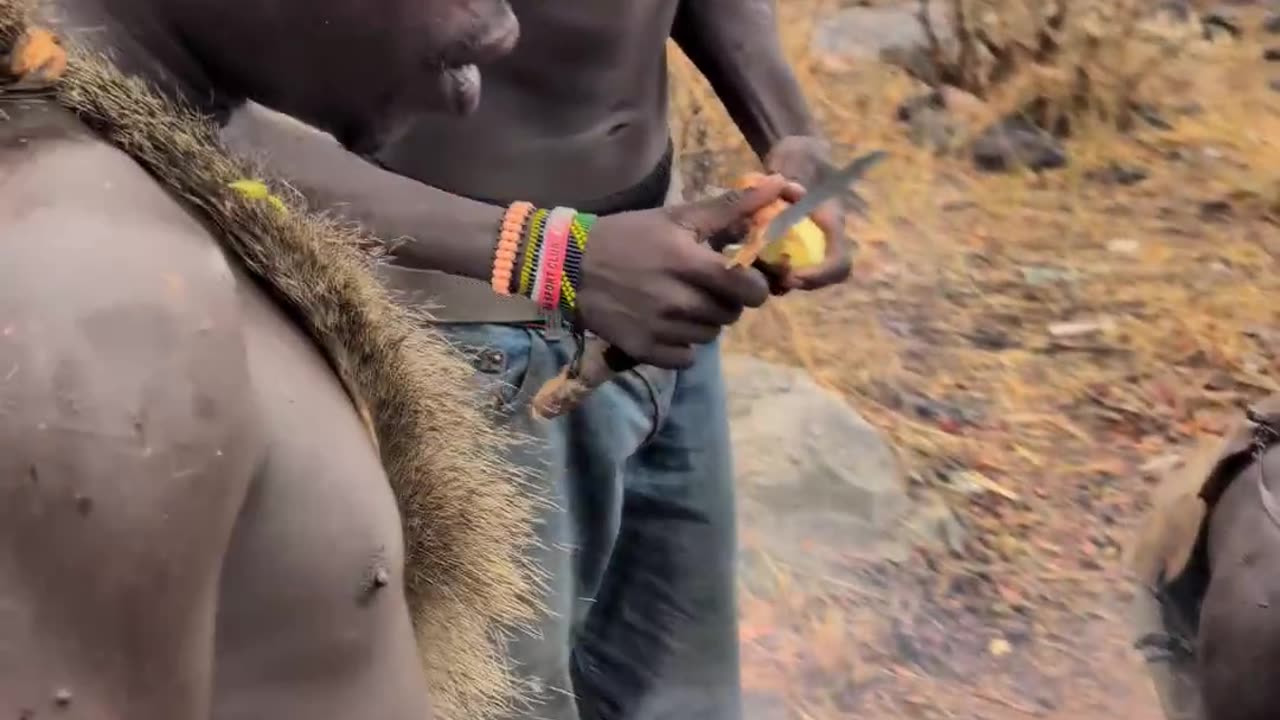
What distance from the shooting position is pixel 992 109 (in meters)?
4.10

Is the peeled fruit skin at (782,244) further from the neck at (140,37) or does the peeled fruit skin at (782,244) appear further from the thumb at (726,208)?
the neck at (140,37)

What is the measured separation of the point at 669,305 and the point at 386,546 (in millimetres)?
412

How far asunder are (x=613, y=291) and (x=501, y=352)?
17cm

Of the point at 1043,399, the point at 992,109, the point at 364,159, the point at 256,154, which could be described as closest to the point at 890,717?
the point at 1043,399

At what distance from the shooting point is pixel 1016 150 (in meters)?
3.98

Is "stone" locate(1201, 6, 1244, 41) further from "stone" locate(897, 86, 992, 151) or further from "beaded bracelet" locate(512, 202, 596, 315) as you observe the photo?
"beaded bracelet" locate(512, 202, 596, 315)

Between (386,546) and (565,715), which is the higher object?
(386,546)

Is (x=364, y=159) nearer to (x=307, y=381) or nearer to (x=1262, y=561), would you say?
(x=307, y=381)

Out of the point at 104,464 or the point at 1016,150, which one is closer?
the point at 104,464

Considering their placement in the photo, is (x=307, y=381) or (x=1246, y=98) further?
(x=1246, y=98)

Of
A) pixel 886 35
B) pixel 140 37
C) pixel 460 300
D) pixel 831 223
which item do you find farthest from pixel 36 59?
pixel 886 35

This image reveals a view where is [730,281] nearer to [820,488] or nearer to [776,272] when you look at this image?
[776,272]

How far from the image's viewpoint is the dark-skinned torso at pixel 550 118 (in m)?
1.14

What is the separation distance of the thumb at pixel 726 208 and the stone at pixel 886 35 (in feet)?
11.5
